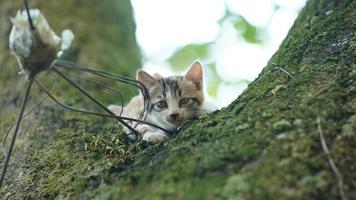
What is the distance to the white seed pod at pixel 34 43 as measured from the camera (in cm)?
152

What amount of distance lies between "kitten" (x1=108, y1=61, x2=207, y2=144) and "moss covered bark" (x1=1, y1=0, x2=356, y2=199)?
0.64 meters

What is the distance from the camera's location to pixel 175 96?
3.05 m

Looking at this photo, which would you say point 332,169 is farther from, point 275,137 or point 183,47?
point 183,47

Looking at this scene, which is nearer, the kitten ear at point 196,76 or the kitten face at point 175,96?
the kitten face at point 175,96

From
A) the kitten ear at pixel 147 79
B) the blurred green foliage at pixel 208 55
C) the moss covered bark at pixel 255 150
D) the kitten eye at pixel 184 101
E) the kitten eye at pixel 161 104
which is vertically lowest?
the moss covered bark at pixel 255 150

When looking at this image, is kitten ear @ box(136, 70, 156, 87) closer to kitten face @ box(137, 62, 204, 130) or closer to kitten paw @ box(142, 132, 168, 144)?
kitten face @ box(137, 62, 204, 130)

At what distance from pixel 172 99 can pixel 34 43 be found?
1566mm

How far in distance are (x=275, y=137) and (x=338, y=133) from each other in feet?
0.60

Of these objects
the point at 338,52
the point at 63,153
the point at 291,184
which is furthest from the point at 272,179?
the point at 63,153

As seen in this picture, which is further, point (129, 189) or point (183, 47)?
point (183, 47)

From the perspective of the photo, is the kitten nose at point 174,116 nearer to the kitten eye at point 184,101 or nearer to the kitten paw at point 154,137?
the kitten eye at point 184,101

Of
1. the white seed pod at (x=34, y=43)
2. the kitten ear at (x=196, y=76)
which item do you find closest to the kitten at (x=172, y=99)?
the kitten ear at (x=196, y=76)

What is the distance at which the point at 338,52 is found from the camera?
74.2 inches

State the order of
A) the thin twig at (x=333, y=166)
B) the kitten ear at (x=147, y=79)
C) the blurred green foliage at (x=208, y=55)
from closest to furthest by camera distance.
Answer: the thin twig at (x=333, y=166), the kitten ear at (x=147, y=79), the blurred green foliage at (x=208, y=55)
